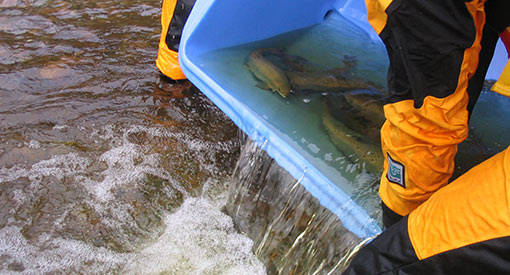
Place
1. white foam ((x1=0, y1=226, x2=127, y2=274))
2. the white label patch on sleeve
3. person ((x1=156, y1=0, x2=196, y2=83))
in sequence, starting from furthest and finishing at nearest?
person ((x1=156, y1=0, x2=196, y2=83)) → white foam ((x1=0, y1=226, x2=127, y2=274)) → the white label patch on sleeve

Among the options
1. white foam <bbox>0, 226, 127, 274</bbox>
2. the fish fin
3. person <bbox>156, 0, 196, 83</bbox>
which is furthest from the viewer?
person <bbox>156, 0, 196, 83</bbox>

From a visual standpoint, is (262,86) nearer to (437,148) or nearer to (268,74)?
(268,74)

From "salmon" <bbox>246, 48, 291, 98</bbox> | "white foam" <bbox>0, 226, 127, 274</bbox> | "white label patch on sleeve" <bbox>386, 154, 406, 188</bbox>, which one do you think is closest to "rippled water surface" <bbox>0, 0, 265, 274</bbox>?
"white foam" <bbox>0, 226, 127, 274</bbox>

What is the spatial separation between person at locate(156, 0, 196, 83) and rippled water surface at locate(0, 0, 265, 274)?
31cm

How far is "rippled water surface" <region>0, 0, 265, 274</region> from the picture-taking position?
7.68 ft

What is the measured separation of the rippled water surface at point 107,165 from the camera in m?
2.34

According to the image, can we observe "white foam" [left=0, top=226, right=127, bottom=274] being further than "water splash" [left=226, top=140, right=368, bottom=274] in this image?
Yes

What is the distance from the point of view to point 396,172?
1.45 meters

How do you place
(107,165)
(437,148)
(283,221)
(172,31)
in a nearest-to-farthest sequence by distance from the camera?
(437,148) → (283,221) → (107,165) → (172,31)

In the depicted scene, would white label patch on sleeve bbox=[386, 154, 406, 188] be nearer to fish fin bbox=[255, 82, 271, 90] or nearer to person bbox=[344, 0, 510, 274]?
person bbox=[344, 0, 510, 274]

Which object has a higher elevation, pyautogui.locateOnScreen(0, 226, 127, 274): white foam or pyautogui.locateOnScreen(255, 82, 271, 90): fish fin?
pyautogui.locateOnScreen(255, 82, 271, 90): fish fin

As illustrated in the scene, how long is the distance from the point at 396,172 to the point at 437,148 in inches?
6.5

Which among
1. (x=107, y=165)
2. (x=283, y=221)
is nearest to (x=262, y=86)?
(x=283, y=221)

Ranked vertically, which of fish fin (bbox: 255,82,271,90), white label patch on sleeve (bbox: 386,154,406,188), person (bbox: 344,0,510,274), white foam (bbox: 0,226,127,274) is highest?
person (bbox: 344,0,510,274)
